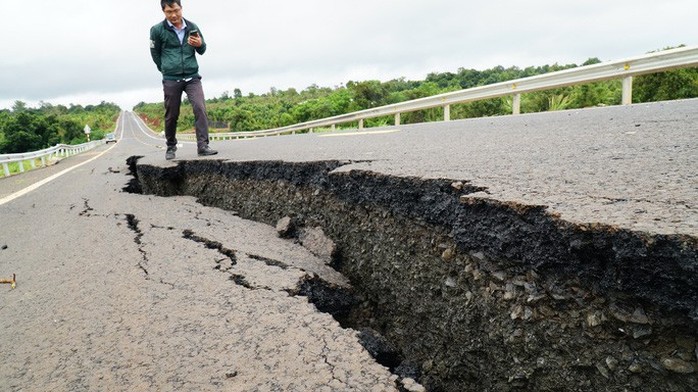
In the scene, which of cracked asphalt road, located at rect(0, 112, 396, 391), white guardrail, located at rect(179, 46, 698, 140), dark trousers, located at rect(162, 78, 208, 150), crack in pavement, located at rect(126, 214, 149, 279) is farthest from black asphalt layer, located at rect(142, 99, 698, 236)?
white guardrail, located at rect(179, 46, 698, 140)

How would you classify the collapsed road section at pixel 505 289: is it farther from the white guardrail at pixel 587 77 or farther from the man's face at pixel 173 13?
the white guardrail at pixel 587 77

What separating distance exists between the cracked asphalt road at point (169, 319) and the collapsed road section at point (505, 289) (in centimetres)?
38

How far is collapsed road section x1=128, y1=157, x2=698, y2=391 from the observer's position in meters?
1.07

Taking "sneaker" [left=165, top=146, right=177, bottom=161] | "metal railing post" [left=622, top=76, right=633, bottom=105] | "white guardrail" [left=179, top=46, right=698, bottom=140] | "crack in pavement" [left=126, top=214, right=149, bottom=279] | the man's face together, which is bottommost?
"crack in pavement" [left=126, top=214, right=149, bottom=279]

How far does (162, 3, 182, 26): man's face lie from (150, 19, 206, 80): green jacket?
9cm

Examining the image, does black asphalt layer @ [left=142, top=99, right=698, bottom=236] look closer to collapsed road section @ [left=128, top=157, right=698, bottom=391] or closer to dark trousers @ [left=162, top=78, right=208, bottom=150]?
collapsed road section @ [left=128, top=157, right=698, bottom=391]

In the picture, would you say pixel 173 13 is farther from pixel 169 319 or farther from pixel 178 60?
pixel 169 319

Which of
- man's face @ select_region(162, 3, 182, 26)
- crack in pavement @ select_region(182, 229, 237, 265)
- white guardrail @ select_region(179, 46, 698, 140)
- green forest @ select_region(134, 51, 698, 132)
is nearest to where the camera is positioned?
crack in pavement @ select_region(182, 229, 237, 265)

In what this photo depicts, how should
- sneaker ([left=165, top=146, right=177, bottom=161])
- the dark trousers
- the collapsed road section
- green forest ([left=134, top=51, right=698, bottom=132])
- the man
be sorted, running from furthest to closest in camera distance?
green forest ([left=134, top=51, right=698, bottom=132])
sneaker ([left=165, top=146, right=177, bottom=161])
the dark trousers
the man
the collapsed road section

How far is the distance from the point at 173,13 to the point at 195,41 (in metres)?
0.38

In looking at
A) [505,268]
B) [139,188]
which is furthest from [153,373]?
[139,188]

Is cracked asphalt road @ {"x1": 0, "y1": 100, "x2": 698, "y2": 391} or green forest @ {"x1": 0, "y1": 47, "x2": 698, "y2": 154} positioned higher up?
green forest @ {"x1": 0, "y1": 47, "x2": 698, "y2": 154}

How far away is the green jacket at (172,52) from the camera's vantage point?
5.07m

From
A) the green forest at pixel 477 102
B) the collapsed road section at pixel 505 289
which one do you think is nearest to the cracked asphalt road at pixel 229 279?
the collapsed road section at pixel 505 289
